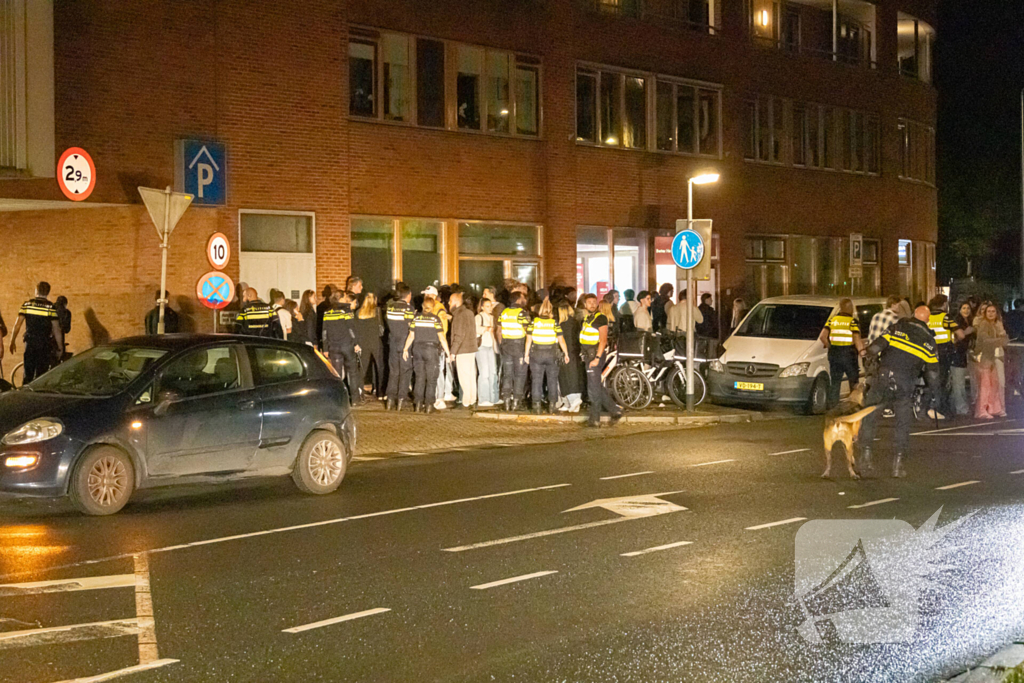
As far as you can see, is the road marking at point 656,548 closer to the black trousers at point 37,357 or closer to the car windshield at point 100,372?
the car windshield at point 100,372

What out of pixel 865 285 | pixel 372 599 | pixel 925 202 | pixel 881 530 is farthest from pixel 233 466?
pixel 925 202

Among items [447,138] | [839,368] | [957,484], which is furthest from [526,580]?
[447,138]

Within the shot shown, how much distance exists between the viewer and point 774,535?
1015 cm

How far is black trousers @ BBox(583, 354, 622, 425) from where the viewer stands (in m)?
18.2

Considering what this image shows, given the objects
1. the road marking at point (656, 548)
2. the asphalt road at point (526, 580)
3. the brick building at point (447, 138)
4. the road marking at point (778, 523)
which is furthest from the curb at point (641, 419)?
the road marking at point (656, 548)

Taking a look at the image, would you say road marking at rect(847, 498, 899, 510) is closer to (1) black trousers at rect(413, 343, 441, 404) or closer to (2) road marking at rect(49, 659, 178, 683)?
(2) road marking at rect(49, 659, 178, 683)

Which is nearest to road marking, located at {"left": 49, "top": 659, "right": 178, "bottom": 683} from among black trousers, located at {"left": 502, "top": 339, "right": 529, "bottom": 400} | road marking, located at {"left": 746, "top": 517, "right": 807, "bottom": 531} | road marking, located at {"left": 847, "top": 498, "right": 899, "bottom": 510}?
road marking, located at {"left": 746, "top": 517, "right": 807, "bottom": 531}

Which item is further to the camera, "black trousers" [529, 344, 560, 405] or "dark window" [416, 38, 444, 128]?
"dark window" [416, 38, 444, 128]

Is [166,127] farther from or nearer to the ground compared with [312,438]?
farther from the ground

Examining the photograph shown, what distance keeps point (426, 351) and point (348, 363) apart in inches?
54.0

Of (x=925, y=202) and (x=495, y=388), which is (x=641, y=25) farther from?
(x=925, y=202)

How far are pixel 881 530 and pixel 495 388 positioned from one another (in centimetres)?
1088

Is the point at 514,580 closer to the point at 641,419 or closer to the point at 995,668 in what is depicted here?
the point at 995,668

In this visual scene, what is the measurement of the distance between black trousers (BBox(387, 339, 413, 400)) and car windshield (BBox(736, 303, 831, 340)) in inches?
222
